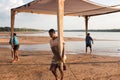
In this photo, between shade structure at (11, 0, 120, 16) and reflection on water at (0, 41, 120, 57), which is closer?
shade structure at (11, 0, 120, 16)

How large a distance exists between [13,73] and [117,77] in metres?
4.53

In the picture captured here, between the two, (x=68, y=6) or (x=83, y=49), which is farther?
(x=83, y=49)

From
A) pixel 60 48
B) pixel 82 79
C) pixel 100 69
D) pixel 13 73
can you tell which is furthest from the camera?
pixel 100 69

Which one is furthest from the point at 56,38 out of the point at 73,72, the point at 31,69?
the point at 31,69

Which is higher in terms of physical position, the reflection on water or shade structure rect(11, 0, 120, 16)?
shade structure rect(11, 0, 120, 16)

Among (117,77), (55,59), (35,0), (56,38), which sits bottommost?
(117,77)

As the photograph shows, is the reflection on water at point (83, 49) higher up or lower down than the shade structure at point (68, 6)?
lower down

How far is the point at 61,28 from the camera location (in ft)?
25.9

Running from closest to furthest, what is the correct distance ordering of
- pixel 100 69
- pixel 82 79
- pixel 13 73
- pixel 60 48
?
1. pixel 60 48
2. pixel 82 79
3. pixel 13 73
4. pixel 100 69

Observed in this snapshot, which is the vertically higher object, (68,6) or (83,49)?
(68,6)

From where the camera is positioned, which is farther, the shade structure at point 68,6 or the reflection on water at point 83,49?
the reflection on water at point 83,49

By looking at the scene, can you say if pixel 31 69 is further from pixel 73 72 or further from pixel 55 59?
pixel 55 59

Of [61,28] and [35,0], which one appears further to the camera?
[35,0]

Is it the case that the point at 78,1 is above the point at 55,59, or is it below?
above
